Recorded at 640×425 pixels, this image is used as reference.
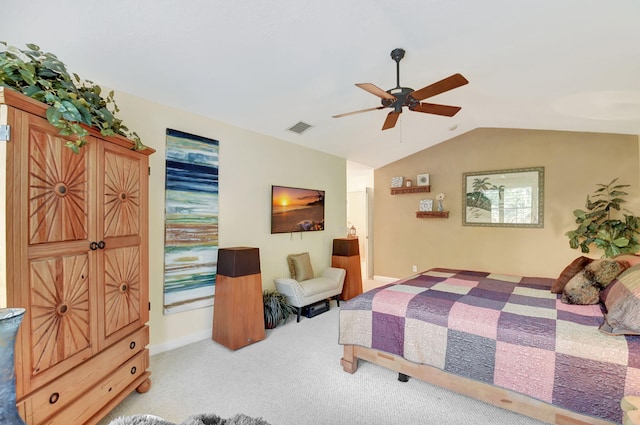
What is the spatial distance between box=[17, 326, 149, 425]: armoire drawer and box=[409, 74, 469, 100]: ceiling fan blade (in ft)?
9.33

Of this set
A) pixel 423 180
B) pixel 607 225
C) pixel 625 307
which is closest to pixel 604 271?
pixel 625 307

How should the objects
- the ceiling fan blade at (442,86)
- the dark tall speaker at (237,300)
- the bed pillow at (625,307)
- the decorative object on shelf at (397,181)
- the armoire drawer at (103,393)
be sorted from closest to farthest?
the armoire drawer at (103,393), the bed pillow at (625,307), the ceiling fan blade at (442,86), the dark tall speaker at (237,300), the decorative object on shelf at (397,181)

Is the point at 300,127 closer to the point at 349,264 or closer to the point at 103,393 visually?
the point at 349,264

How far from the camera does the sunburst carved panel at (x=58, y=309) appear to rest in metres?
1.44

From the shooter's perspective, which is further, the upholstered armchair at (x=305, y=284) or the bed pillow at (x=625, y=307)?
the upholstered armchair at (x=305, y=284)

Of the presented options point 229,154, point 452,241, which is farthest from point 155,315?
point 452,241

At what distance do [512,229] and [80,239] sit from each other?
5.32 m

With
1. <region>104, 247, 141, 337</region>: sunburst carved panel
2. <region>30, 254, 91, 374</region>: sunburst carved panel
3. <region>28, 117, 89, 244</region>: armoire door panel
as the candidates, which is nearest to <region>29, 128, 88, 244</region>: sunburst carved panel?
<region>28, 117, 89, 244</region>: armoire door panel

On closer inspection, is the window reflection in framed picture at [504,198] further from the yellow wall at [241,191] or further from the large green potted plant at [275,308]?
the large green potted plant at [275,308]

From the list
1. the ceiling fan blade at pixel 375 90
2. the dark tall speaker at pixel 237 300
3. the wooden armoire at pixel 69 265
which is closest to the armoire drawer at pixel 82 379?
the wooden armoire at pixel 69 265

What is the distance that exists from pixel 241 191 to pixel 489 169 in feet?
13.0

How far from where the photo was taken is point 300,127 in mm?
3865

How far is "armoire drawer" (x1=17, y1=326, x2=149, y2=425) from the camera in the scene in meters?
1.40

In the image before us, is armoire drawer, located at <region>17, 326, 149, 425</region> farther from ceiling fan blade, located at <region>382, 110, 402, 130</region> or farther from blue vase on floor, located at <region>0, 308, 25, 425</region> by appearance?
ceiling fan blade, located at <region>382, 110, 402, 130</region>
